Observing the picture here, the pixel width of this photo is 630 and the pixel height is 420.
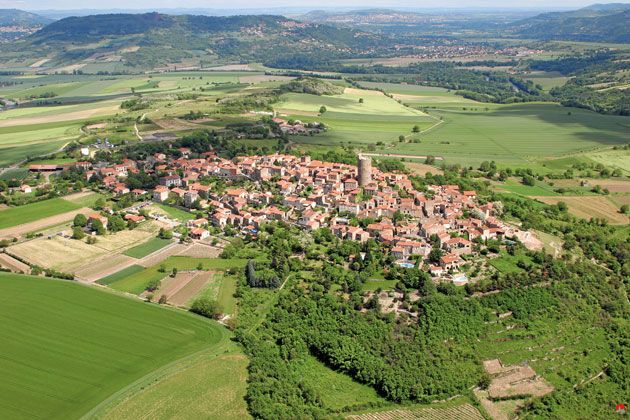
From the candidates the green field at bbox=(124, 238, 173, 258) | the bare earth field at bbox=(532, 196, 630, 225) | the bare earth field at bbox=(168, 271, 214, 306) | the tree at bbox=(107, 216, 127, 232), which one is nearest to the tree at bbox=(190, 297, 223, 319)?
the bare earth field at bbox=(168, 271, 214, 306)

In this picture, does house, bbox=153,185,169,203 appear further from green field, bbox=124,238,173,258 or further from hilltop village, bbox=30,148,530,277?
green field, bbox=124,238,173,258

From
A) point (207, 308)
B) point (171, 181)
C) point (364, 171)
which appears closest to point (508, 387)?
point (207, 308)

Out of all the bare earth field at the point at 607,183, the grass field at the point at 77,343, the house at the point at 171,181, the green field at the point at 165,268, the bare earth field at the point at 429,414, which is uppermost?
the house at the point at 171,181

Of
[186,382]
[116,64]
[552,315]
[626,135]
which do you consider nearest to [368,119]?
[626,135]

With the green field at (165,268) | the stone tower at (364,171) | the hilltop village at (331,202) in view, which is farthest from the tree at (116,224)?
the stone tower at (364,171)

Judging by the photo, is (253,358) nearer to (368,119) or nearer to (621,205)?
(621,205)

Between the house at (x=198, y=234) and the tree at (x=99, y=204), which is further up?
the tree at (x=99, y=204)

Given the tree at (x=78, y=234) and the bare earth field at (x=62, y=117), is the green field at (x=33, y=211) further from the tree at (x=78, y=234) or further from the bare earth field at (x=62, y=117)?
the bare earth field at (x=62, y=117)

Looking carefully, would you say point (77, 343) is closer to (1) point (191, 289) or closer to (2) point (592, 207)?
(1) point (191, 289)
